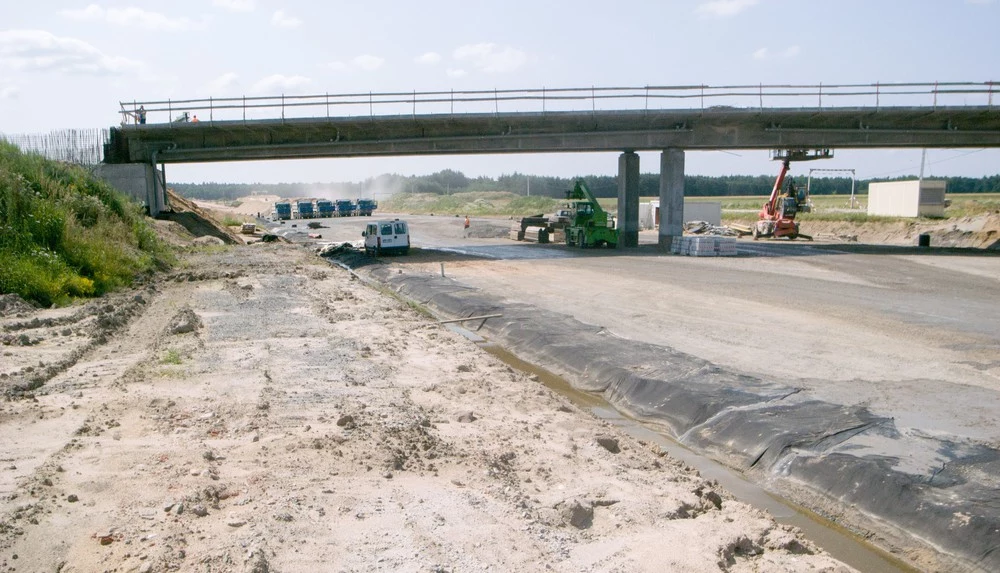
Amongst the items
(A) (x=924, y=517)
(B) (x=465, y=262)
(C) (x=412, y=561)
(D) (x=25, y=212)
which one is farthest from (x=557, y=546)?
(B) (x=465, y=262)

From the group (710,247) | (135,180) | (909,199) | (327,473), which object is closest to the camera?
(327,473)

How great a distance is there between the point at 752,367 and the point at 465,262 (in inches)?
917

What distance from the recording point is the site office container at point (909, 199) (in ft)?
192

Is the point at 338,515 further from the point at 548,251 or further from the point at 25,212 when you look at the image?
the point at 548,251

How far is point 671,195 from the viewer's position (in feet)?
139

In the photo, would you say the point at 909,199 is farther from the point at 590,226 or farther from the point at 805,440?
the point at 805,440

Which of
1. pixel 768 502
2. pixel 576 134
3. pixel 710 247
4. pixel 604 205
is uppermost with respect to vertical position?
pixel 576 134

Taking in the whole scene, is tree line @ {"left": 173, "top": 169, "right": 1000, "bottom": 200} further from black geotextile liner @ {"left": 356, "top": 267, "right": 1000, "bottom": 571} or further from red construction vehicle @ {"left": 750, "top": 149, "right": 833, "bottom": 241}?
black geotextile liner @ {"left": 356, "top": 267, "right": 1000, "bottom": 571}

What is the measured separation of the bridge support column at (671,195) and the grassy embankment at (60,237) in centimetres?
2558

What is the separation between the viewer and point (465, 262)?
35.8 meters

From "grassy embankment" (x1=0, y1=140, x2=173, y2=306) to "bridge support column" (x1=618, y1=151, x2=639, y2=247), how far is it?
2510 cm

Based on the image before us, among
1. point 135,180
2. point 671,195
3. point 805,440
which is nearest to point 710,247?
point 671,195

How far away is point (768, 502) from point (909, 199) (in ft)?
197

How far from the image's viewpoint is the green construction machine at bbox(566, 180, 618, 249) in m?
42.8
